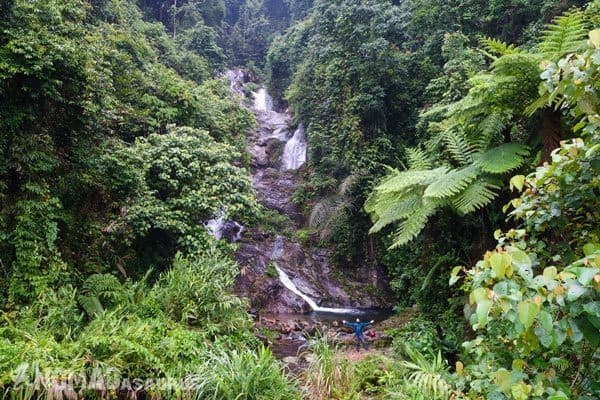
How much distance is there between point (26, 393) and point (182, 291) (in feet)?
8.74

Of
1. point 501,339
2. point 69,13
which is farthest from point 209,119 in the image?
point 501,339

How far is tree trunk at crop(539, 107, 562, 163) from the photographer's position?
3703mm

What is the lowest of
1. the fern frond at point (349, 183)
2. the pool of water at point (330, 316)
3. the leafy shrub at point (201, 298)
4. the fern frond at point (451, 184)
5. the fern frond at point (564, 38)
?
the pool of water at point (330, 316)

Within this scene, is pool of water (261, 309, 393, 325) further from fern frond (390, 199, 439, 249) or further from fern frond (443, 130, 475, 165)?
fern frond (443, 130, 475, 165)

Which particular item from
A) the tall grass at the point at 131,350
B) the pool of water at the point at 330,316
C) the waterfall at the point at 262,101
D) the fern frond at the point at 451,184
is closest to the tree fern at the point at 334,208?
the pool of water at the point at 330,316

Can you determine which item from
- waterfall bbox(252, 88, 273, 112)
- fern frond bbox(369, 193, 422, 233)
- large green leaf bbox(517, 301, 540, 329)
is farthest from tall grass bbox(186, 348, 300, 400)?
waterfall bbox(252, 88, 273, 112)

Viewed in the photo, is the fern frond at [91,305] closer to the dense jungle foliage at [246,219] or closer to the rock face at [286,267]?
the dense jungle foliage at [246,219]

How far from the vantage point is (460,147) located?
4852mm

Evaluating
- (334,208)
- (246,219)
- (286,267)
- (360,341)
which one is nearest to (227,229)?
(286,267)

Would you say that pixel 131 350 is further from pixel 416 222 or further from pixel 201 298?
pixel 416 222

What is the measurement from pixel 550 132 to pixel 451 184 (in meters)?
1.01

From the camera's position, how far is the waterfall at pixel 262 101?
26195 millimetres

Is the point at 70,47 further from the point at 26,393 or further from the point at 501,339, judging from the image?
the point at 501,339

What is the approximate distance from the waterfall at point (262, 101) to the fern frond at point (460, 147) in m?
21.8
